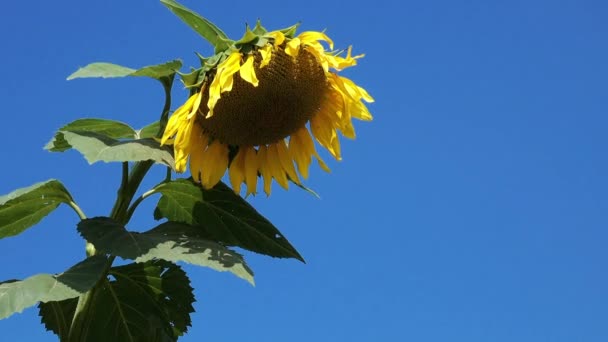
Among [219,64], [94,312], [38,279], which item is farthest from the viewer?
[94,312]

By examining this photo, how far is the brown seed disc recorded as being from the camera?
303 cm

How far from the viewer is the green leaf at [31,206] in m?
3.15

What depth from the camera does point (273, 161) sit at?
11.0 ft

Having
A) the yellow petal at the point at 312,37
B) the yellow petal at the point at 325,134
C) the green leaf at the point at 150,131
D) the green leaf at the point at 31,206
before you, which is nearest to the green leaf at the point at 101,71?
the green leaf at the point at 150,131

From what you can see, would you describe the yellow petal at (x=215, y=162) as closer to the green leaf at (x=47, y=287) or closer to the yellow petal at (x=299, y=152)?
the yellow petal at (x=299, y=152)

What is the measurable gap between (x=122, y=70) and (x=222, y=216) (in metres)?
0.64

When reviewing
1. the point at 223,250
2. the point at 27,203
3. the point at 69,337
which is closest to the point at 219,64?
the point at 223,250

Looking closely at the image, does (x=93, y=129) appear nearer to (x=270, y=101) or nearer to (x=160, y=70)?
(x=160, y=70)

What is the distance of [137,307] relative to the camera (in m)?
3.30

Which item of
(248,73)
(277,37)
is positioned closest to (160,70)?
(248,73)

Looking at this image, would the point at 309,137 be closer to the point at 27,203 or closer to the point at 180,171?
the point at 180,171

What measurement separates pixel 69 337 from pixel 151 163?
702 millimetres

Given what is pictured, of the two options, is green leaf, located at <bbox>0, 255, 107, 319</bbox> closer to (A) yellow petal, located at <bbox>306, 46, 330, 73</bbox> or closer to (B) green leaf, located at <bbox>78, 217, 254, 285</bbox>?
(B) green leaf, located at <bbox>78, 217, 254, 285</bbox>

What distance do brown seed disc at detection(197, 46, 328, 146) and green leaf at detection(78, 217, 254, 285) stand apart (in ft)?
1.37
